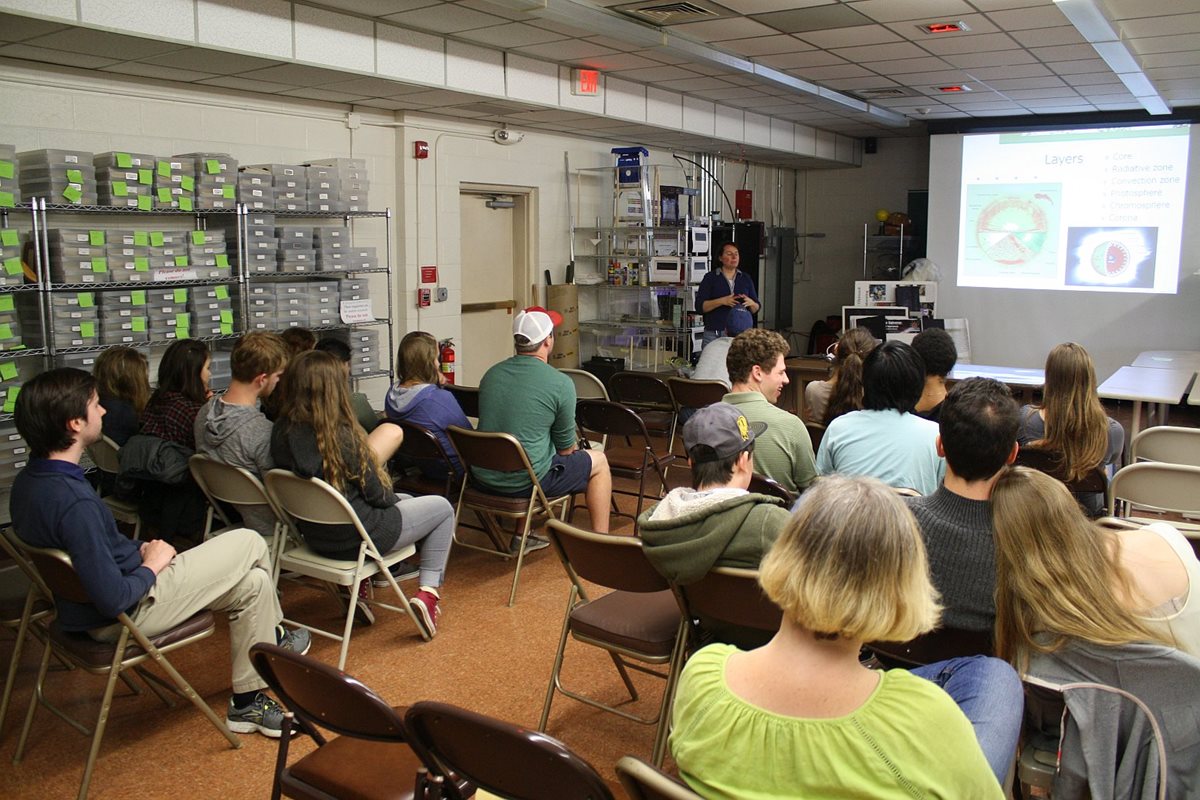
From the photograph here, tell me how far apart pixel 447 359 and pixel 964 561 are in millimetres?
5146

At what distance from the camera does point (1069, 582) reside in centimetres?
178

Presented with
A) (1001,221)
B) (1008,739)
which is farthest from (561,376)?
(1001,221)

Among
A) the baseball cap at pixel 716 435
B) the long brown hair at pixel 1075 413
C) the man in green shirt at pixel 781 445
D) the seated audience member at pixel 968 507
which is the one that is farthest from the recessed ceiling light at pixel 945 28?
the baseball cap at pixel 716 435

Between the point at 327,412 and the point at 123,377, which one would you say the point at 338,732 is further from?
the point at 123,377

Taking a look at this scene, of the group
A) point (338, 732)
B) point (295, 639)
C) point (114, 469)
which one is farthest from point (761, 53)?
point (338, 732)

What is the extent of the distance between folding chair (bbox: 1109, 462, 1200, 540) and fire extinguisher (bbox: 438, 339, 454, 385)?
4409 mm

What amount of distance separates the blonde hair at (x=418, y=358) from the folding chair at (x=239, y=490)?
99 centimetres

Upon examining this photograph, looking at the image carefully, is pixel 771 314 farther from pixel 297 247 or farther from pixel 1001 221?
pixel 297 247

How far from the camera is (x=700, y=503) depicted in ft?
7.49

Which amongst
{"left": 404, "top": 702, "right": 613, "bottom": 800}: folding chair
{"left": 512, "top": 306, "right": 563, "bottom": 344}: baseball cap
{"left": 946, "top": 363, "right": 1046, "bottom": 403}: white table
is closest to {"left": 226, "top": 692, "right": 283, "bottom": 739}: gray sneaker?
{"left": 404, "top": 702, "right": 613, "bottom": 800}: folding chair

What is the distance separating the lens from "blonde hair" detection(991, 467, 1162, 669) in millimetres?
1763

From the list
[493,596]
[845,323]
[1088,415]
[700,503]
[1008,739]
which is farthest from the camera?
[845,323]

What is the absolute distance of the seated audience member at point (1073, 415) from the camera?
3555 millimetres

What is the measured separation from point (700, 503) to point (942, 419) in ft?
2.03
